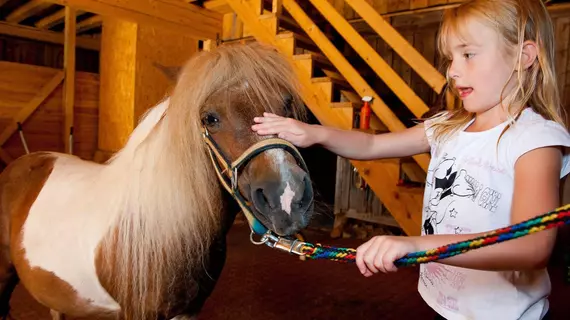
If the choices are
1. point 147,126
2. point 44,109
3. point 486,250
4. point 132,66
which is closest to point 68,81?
point 44,109

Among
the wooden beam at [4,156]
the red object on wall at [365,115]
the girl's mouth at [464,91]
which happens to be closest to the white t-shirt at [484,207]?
the girl's mouth at [464,91]

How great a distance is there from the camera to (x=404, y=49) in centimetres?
263

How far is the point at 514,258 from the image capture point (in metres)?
0.64

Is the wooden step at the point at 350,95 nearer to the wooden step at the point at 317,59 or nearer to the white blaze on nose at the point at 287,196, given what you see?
the wooden step at the point at 317,59

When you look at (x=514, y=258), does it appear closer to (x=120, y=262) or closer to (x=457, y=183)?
(x=457, y=183)

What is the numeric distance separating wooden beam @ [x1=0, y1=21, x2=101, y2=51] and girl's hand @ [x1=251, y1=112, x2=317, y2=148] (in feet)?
24.7

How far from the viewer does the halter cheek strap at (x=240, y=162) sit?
97 centimetres

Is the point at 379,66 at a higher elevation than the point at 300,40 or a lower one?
lower

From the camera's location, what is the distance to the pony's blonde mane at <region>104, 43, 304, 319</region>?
1076 mm

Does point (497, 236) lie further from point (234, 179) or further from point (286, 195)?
point (234, 179)

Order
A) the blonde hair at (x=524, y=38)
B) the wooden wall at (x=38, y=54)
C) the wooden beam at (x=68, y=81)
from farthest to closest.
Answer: the wooden wall at (x=38, y=54) < the wooden beam at (x=68, y=81) < the blonde hair at (x=524, y=38)

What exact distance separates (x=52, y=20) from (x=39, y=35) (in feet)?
1.67

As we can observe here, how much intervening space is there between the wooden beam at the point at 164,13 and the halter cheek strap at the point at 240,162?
10.8 ft

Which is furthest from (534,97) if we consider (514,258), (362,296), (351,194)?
(351,194)
